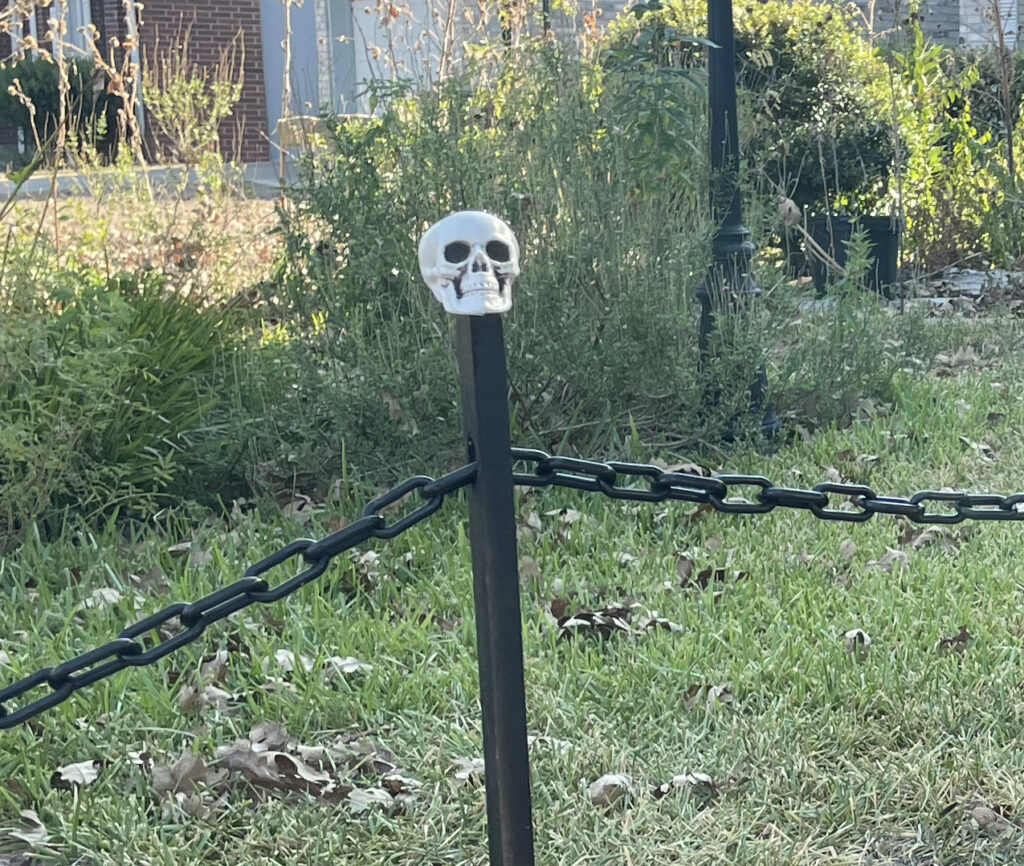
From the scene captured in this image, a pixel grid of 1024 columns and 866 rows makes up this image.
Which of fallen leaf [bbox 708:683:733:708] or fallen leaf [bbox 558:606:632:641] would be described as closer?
fallen leaf [bbox 708:683:733:708]

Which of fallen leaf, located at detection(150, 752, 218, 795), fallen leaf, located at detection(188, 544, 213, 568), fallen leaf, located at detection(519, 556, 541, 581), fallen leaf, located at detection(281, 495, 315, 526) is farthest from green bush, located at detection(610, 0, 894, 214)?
fallen leaf, located at detection(150, 752, 218, 795)

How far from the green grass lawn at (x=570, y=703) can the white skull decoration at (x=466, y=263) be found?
123 centimetres

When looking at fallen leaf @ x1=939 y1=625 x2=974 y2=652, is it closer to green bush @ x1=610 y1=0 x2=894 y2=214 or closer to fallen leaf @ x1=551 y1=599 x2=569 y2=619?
fallen leaf @ x1=551 y1=599 x2=569 y2=619

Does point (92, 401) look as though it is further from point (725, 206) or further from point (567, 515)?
point (725, 206)

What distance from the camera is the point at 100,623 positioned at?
11.3ft

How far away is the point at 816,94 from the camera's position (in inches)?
380

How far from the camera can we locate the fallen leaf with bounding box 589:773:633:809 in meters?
2.67

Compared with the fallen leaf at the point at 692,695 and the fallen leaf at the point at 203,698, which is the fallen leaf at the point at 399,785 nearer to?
the fallen leaf at the point at 203,698

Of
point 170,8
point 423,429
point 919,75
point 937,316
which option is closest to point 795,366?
point 423,429

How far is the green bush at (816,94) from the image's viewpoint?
369 inches

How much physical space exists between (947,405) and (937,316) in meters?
2.44

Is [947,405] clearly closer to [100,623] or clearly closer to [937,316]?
→ [937,316]

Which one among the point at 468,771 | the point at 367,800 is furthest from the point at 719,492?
the point at 367,800

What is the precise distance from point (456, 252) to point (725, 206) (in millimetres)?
3716
